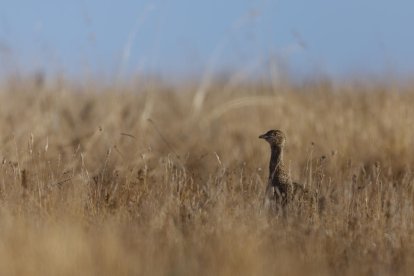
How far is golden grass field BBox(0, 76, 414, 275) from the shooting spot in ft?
19.0

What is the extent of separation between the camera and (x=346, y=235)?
6742mm

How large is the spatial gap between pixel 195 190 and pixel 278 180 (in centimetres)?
75

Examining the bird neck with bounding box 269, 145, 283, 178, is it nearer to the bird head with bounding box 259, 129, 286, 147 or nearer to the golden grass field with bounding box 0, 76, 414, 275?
the bird head with bounding box 259, 129, 286, 147

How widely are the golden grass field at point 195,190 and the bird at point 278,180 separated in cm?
13

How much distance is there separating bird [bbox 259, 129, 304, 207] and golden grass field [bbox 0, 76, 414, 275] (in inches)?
5.2

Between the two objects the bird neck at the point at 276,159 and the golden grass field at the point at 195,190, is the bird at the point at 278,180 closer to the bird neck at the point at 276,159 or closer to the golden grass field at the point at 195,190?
the bird neck at the point at 276,159

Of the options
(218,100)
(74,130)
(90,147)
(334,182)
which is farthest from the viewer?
(218,100)

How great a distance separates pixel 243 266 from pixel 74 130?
6.65 meters

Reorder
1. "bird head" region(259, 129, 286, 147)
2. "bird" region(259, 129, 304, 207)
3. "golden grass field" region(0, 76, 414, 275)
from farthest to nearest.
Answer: "bird head" region(259, 129, 286, 147), "bird" region(259, 129, 304, 207), "golden grass field" region(0, 76, 414, 275)

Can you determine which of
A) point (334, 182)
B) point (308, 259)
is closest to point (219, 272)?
point (308, 259)

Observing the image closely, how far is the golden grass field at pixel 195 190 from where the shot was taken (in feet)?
19.0

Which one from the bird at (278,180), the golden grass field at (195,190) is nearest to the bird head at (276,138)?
the bird at (278,180)

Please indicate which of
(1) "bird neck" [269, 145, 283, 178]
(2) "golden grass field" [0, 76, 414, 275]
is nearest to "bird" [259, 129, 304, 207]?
(1) "bird neck" [269, 145, 283, 178]

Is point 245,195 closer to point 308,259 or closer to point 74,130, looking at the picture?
point 308,259
